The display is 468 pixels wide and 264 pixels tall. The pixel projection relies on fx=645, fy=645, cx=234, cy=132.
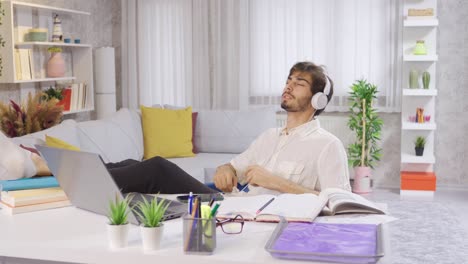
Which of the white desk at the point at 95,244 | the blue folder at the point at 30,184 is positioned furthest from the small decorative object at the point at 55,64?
the white desk at the point at 95,244

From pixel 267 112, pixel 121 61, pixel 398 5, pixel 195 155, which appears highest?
pixel 398 5

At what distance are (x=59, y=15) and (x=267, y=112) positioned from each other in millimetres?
2250

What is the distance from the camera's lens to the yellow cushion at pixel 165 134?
5508 millimetres

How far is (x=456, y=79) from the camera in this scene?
20.6 ft

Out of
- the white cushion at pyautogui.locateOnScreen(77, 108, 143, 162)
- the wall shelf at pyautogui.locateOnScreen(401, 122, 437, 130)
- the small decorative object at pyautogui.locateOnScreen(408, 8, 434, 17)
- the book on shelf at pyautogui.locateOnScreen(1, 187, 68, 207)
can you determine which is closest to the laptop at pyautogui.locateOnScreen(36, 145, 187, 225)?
the book on shelf at pyautogui.locateOnScreen(1, 187, 68, 207)

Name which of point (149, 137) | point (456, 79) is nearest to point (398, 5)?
point (456, 79)

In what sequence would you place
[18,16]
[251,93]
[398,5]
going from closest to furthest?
[18,16] → [398,5] → [251,93]

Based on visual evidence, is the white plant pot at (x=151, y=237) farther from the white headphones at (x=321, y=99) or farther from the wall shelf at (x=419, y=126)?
the wall shelf at (x=419, y=126)

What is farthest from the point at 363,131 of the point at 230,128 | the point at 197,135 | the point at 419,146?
the point at 197,135

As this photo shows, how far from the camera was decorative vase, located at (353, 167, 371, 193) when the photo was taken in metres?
6.10

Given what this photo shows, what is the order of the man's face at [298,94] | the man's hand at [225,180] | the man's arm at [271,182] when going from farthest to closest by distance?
1. the man's face at [298,94]
2. the man's hand at [225,180]
3. the man's arm at [271,182]

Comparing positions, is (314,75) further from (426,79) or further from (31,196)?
(426,79)

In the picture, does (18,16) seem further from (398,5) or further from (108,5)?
(398,5)

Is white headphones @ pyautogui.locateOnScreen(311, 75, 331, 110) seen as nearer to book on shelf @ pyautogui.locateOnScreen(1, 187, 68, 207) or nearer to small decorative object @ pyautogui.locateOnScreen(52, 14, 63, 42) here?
A: book on shelf @ pyautogui.locateOnScreen(1, 187, 68, 207)
